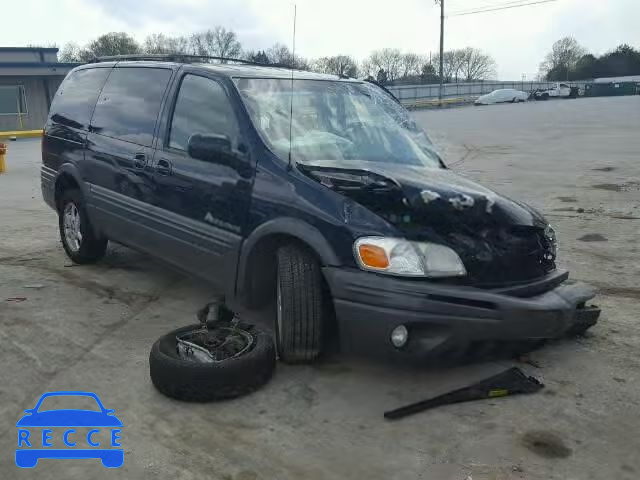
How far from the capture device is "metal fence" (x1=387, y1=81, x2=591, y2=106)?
5494 cm

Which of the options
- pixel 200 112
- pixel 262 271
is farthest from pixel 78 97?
pixel 262 271

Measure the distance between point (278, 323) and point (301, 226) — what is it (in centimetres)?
62

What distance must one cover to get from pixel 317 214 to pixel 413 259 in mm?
598

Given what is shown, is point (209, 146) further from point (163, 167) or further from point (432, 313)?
point (432, 313)

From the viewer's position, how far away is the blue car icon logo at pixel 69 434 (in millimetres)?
2863

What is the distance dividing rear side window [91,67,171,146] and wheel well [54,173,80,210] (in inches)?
24.2

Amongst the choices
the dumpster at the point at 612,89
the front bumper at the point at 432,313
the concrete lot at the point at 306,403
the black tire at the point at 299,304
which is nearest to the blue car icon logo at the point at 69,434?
the concrete lot at the point at 306,403

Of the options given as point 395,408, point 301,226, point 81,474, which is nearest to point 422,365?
point 395,408

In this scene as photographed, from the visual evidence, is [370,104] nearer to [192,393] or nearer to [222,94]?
[222,94]

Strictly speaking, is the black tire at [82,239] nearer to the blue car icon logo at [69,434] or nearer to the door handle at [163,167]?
the door handle at [163,167]

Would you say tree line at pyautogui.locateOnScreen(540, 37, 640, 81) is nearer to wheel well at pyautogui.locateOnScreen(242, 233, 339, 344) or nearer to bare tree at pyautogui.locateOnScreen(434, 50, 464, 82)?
bare tree at pyautogui.locateOnScreen(434, 50, 464, 82)

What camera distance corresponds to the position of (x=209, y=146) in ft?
13.1

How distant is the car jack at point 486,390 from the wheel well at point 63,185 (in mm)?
3924

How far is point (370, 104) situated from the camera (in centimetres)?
479
